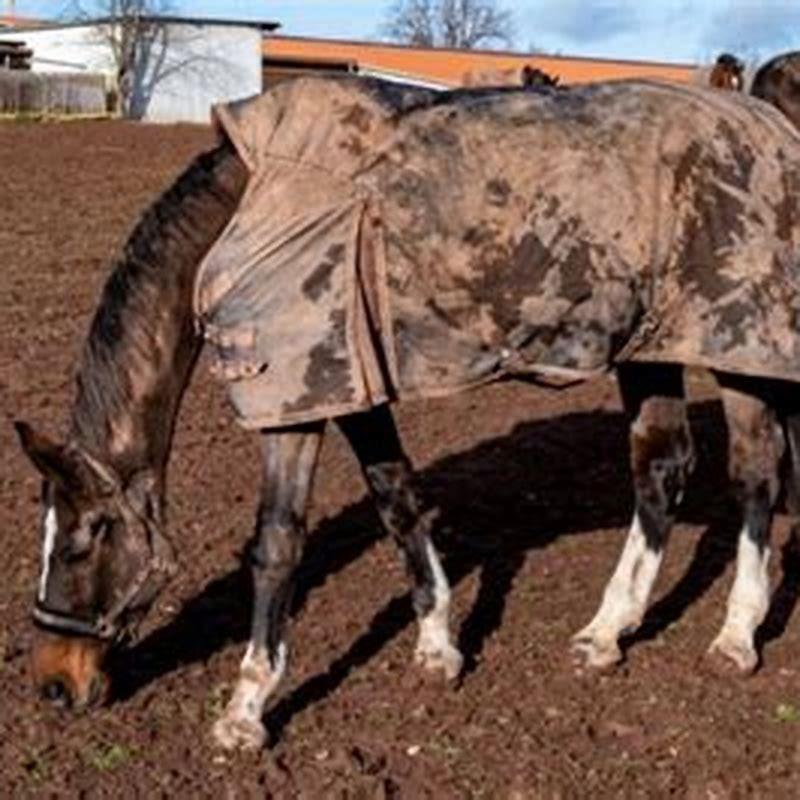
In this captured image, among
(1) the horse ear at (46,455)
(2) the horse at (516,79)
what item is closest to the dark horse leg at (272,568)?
(1) the horse ear at (46,455)

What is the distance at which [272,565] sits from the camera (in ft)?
16.9

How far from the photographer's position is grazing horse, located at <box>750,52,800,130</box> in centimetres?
658

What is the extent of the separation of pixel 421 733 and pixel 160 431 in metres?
1.27

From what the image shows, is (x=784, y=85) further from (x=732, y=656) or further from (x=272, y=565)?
(x=272, y=565)

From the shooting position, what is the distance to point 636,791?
4.89m

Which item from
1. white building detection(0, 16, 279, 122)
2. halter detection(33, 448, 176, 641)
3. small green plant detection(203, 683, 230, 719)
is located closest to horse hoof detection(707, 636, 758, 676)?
small green plant detection(203, 683, 230, 719)

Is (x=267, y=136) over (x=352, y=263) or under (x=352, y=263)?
over

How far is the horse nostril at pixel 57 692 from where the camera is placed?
199 inches

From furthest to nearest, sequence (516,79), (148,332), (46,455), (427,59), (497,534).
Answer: (427,59) → (497,534) → (516,79) → (148,332) → (46,455)

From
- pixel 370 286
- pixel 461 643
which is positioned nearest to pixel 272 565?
pixel 370 286

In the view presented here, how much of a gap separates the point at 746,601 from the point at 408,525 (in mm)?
1238

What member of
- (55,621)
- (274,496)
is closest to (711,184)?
(274,496)

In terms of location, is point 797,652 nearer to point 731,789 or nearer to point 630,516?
point 731,789

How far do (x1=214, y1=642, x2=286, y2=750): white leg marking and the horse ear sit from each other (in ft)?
2.61
